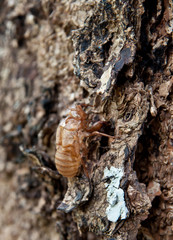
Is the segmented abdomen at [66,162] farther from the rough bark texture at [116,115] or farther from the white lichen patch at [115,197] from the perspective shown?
the white lichen patch at [115,197]

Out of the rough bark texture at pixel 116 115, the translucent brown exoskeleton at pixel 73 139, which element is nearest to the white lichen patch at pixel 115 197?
the rough bark texture at pixel 116 115

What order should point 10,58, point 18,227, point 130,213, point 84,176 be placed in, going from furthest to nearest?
point 10,58, point 18,227, point 84,176, point 130,213

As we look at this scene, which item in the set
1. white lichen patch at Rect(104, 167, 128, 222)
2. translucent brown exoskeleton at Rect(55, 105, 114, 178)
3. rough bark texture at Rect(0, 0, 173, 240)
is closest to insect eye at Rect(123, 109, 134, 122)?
rough bark texture at Rect(0, 0, 173, 240)

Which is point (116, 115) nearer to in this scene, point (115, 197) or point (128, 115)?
point (128, 115)

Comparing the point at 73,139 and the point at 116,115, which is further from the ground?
the point at 116,115

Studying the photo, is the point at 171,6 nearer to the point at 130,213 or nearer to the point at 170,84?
the point at 170,84

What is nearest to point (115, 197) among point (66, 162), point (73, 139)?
point (66, 162)

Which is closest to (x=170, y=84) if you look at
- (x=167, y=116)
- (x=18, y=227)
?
(x=167, y=116)
